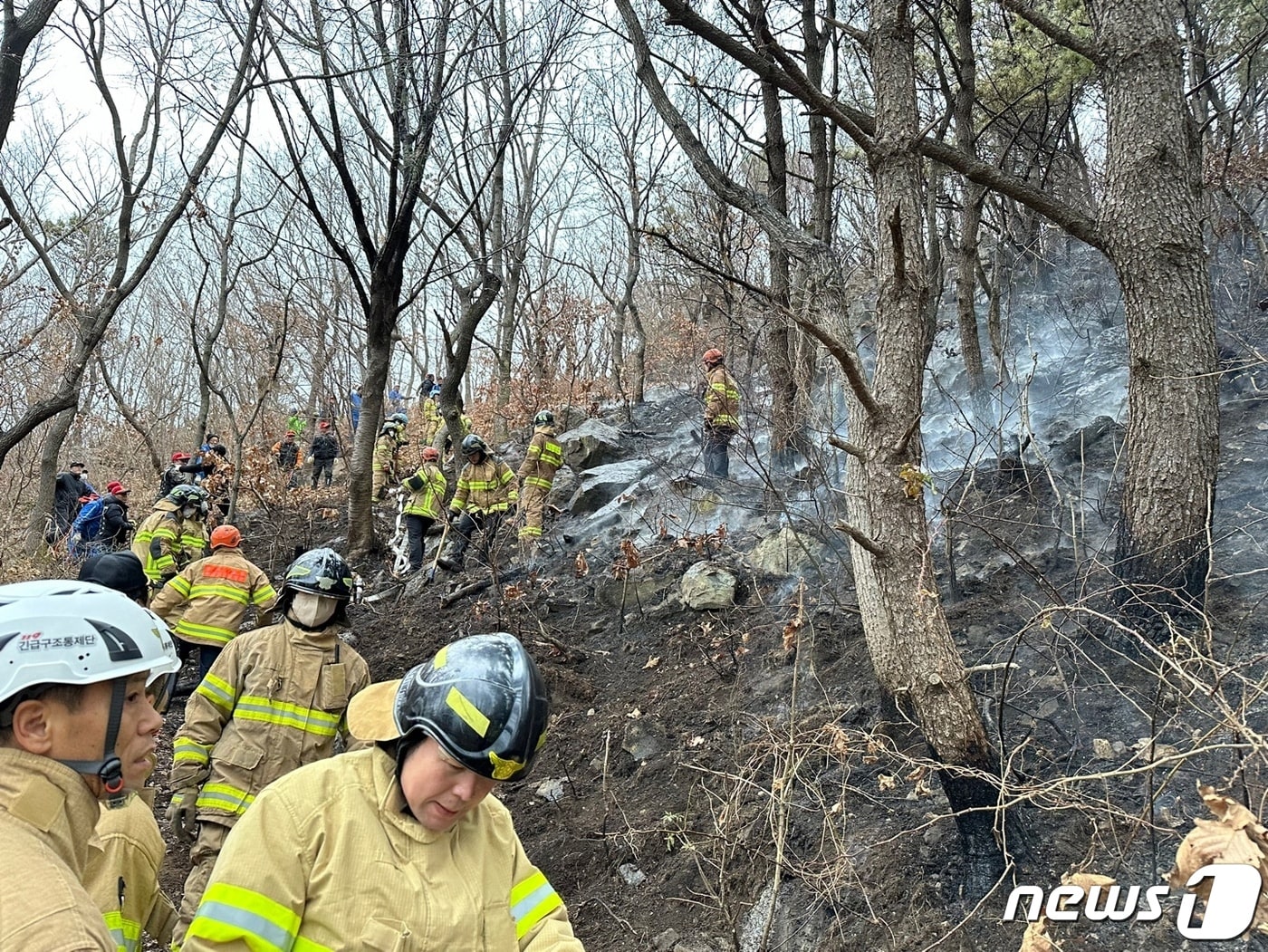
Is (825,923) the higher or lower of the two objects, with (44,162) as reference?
lower

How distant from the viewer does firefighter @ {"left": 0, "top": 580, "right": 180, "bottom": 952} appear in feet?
4.00

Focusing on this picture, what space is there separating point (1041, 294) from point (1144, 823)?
10550 mm

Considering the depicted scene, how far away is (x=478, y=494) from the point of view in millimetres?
9281

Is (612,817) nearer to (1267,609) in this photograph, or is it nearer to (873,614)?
(873,614)

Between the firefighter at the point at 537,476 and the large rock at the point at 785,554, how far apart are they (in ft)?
10.2

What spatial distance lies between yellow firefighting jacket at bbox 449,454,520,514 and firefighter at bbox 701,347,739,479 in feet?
8.53

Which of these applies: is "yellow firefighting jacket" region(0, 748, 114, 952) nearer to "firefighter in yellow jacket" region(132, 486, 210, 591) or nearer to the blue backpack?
"firefighter in yellow jacket" region(132, 486, 210, 591)

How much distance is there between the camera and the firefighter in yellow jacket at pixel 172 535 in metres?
7.72

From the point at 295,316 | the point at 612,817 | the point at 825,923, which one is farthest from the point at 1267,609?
the point at 295,316

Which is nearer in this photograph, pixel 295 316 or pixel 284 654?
pixel 284 654

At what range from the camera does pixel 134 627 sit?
1637 millimetres

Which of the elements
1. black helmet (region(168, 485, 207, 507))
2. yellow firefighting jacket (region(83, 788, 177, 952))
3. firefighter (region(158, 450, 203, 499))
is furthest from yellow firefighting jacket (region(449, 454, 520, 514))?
yellow firefighting jacket (region(83, 788, 177, 952))

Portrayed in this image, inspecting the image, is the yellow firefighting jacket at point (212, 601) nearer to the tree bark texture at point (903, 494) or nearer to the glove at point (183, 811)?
the glove at point (183, 811)

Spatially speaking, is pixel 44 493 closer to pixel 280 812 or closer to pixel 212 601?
pixel 212 601
